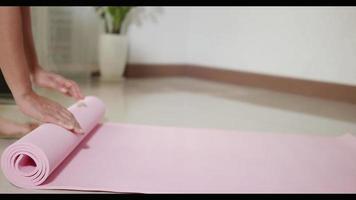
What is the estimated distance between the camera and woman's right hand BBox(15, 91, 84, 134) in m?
1.14

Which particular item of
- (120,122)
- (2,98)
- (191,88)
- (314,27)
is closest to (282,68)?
(314,27)

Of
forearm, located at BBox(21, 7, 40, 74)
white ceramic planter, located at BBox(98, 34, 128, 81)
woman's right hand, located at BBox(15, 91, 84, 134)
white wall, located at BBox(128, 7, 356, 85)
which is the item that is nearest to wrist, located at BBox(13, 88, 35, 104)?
woman's right hand, located at BBox(15, 91, 84, 134)

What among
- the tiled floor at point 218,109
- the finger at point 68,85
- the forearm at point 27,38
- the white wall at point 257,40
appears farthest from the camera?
the white wall at point 257,40

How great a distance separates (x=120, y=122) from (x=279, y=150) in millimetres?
729

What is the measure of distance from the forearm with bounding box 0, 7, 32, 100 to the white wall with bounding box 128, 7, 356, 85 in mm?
1816

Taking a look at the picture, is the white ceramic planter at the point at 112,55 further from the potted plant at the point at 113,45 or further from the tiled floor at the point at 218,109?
the tiled floor at the point at 218,109

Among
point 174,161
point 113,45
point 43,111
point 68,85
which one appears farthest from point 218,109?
point 113,45

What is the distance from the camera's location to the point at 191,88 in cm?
317

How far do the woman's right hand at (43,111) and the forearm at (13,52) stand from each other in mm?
20

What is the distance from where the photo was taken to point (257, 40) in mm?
3176

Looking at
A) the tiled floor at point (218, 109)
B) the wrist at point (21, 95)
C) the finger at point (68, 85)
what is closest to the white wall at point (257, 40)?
the tiled floor at point (218, 109)

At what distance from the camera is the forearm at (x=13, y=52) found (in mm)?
1099
